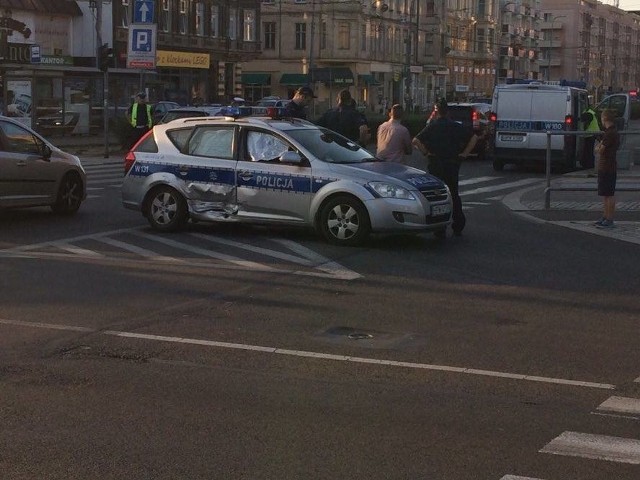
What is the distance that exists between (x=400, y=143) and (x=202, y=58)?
49787 mm

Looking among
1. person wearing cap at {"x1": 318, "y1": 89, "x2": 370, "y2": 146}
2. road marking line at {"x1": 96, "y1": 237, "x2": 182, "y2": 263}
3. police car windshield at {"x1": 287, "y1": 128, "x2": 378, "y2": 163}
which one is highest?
person wearing cap at {"x1": 318, "y1": 89, "x2": 370, "y2": 146}

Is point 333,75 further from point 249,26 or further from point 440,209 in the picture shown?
point 440,209

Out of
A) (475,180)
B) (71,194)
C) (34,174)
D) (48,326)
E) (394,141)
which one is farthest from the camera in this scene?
(475,180)

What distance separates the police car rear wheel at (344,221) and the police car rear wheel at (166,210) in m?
2.05

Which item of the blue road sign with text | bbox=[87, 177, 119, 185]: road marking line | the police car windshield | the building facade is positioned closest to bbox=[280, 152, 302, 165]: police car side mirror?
the police car windshield

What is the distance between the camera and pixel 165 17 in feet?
201

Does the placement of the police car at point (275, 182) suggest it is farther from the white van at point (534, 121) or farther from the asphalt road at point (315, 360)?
the white van at point (534, 121)

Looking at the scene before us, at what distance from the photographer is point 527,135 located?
92.6ft

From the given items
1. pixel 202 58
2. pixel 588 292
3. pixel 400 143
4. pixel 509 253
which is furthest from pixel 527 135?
pixel 202 58

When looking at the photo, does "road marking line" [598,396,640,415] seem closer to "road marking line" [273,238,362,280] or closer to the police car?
"road marking line" [273,238,362,280]

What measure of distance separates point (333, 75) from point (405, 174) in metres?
67.0

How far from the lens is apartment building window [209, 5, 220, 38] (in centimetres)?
6600

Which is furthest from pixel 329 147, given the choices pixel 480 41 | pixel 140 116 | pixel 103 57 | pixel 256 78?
pixel 480 41

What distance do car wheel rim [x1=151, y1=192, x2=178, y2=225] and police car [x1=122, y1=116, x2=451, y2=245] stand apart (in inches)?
0.5
